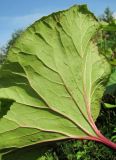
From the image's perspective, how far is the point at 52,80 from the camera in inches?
73.3

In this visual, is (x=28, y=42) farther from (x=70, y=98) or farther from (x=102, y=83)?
(x=102, y=83)

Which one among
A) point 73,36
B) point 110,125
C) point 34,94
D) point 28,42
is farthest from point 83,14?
point 110,125

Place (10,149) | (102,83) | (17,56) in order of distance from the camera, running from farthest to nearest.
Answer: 1. (102,83)
2. (10,149)
3. (17,56)

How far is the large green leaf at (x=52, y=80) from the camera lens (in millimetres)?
1801

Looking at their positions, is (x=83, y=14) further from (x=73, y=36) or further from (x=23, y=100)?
(x=23, y=100)

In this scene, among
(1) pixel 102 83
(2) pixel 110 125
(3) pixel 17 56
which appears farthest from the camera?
(2) pixel 110 125

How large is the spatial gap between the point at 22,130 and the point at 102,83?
44 centimetres

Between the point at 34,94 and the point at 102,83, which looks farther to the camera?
the point at 102,83

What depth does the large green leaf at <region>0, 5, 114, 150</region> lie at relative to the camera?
1.80 meters

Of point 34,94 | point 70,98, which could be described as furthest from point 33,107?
point 70,98

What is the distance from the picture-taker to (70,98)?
1.93 m

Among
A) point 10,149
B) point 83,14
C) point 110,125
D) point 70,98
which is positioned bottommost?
point 110,125

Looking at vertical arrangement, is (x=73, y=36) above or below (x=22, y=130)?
above

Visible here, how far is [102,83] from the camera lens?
2.05 metres
